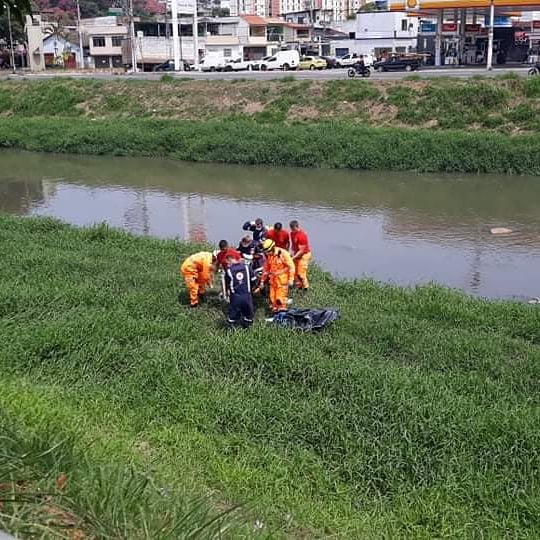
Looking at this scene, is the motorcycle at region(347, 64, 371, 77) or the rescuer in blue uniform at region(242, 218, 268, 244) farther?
the motorcycle at region(347, 64, 371, 77)

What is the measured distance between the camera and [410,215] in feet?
64.2

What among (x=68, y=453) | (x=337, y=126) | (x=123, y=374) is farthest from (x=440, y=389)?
(x=337, y=126)

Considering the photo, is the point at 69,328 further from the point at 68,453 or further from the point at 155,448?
the point at 68,453

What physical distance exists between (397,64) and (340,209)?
25.5 metres

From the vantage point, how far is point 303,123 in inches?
1214

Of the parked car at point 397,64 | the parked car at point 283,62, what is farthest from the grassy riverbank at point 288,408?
the parked car at point 283,62

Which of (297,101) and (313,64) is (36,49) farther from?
(297,101)

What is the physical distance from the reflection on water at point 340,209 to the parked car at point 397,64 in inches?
760

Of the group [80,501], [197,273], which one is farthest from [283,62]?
[80,501]

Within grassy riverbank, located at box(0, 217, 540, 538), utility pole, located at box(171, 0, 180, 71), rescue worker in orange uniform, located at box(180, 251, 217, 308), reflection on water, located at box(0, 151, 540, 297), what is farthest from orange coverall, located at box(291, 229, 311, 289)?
utility pole, located at box(171, 0, 180, 71)

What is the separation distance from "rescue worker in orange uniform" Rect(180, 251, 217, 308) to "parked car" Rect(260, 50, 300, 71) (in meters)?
44.9

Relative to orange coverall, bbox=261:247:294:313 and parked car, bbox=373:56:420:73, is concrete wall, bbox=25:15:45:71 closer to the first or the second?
parked car, bbox=373:56:420:73

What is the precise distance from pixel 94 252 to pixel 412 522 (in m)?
9.63

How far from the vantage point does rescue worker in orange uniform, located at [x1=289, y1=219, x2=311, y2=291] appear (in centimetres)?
1194
